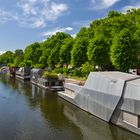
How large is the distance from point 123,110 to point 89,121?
830cm

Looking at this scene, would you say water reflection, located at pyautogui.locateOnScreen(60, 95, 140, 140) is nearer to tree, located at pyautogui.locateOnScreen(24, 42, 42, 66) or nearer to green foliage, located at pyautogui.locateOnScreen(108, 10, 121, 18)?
green foliage, located at pyautogui.locateOnScreen(108, 10, 121, 18)

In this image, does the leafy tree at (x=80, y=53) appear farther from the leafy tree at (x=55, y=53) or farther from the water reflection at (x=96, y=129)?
the water reflection at (x=96, y=129)

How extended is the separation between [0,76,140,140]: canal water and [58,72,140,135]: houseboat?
50.0 inches

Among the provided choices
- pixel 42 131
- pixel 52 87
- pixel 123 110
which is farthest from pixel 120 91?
pixel 52 87

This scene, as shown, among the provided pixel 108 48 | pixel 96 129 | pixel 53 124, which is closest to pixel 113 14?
pixel 108 48

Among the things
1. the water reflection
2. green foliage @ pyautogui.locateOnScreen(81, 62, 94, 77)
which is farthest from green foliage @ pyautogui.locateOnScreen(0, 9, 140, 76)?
the water reflection

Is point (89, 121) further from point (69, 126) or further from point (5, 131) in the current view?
point (5, 131)

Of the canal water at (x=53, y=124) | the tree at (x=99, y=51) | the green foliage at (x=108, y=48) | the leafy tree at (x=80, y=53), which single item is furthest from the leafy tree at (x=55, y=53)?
the canal water at (x=53, y=124)

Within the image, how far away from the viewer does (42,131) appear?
44281 millimetres

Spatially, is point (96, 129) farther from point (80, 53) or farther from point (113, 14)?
point (113, 14)

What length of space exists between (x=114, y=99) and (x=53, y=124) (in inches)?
436

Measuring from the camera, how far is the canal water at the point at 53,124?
137ft

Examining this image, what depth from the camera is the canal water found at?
4169cm

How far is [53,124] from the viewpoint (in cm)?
4869
